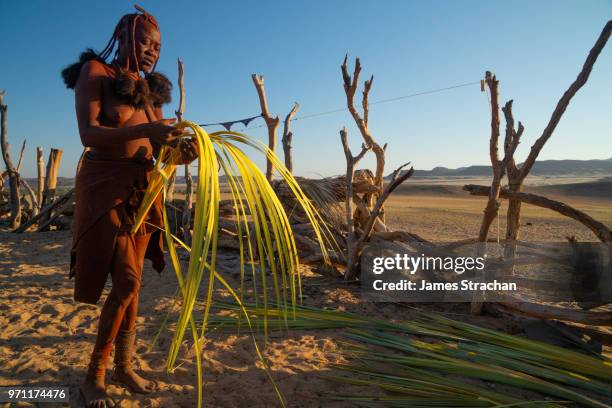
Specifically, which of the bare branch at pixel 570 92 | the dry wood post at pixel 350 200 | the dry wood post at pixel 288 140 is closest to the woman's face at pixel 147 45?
the dry wood post at pixel 350 200

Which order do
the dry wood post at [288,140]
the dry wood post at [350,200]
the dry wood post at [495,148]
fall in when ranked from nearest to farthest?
the dry wood post at [495,148]
the dry wood post at [350,200]
the dry wood post at [288,140]

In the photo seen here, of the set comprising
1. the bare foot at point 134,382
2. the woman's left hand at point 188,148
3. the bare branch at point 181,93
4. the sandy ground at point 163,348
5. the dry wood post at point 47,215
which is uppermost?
the bare branch at point 181,93

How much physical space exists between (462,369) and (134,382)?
1.46m

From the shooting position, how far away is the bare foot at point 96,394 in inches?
59.6

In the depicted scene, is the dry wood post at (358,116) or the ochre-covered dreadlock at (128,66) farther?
the dry wood post at (358,116)

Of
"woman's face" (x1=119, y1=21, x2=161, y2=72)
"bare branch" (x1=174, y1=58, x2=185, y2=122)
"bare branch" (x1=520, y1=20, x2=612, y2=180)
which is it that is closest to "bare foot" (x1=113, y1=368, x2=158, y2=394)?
"woman's face" (x1=119, y1=21, x2=161, y2=72)

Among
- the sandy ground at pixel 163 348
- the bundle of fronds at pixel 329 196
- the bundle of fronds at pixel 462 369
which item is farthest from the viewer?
the bundle of fronds at pixel 329 196

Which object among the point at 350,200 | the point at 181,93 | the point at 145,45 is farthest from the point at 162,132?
the point at 181,93

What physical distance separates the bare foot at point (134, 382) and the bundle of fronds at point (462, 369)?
637 millimetres

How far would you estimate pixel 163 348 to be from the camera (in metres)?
2.13

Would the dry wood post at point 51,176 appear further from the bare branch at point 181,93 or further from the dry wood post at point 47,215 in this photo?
the bare branch at point 181,93

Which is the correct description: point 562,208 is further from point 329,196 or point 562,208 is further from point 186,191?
point 186,191

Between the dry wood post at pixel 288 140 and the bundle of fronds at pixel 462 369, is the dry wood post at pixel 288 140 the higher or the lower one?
the higher one

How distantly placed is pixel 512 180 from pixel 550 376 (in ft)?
5.01
